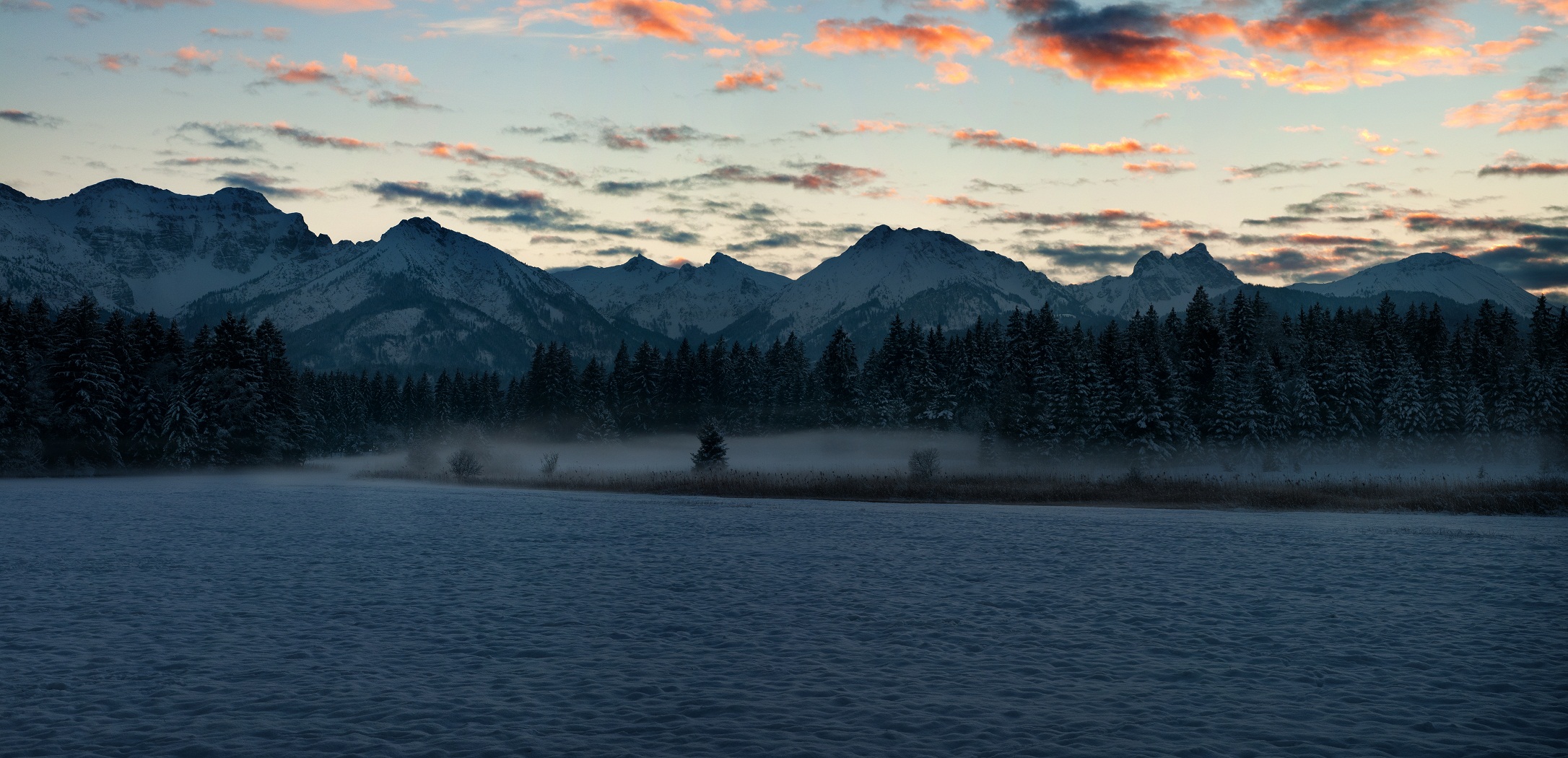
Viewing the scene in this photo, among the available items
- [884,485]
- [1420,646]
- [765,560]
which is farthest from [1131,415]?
[1420,646]

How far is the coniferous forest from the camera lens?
87312mm

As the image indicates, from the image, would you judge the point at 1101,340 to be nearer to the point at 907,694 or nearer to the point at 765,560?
the point at 765,560

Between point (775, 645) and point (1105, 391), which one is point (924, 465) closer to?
point (1105, 391)

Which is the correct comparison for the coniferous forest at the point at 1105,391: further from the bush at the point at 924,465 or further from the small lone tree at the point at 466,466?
the bush at the point at 924,465

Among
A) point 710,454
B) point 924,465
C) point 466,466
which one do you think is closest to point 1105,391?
point 924,465

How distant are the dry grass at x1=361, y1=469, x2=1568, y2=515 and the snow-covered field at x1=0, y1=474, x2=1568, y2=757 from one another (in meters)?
16.9

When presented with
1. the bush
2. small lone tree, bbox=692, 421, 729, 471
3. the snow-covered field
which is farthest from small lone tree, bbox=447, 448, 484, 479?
the snow-covered field

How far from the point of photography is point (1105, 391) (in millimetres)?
92250

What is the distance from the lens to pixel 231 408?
96750 millimetres

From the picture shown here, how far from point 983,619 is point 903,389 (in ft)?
346

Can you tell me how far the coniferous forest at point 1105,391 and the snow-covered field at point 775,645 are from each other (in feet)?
176

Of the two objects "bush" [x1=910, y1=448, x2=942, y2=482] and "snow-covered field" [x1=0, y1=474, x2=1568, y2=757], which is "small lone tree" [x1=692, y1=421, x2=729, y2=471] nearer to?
"bush" [x1=910, y1=448, x2=942, y2=482]

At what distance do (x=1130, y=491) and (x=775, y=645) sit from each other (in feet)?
161

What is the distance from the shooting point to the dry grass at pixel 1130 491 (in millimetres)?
55906
